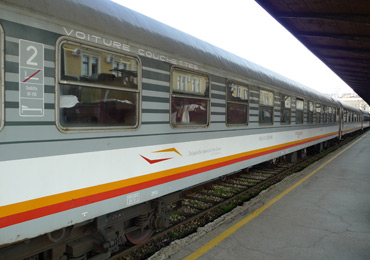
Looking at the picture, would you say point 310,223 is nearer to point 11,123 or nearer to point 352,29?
point 11,123

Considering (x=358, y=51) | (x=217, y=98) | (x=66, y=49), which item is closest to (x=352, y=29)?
(x=358, y=51)

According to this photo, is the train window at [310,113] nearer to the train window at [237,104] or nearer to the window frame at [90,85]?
the train window at [237,104]

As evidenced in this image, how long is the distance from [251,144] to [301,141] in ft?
15.4

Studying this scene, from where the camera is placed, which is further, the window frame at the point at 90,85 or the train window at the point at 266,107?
the train window at the point at 266,107

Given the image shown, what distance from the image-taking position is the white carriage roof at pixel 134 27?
2723 millimetres

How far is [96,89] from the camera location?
2.99 meters

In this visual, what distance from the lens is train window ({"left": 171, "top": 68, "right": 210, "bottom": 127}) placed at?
161 inches

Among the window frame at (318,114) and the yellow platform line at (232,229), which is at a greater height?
the window frame at (318,114)

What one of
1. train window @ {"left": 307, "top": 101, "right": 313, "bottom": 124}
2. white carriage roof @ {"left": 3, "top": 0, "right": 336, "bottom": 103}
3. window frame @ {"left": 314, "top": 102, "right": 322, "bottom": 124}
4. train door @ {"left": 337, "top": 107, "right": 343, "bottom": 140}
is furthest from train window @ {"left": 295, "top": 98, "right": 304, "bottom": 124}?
train door @ {"left": 337, "top": 107, "right": 343, "bottom": 140}

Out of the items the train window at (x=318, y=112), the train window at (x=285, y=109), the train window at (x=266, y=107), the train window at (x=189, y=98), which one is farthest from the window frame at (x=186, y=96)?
the train window at (x=318, y=112)

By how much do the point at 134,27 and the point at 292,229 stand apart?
362cm

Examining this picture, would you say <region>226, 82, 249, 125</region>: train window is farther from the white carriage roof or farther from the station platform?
the station platform

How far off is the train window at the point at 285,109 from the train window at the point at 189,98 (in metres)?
4.24

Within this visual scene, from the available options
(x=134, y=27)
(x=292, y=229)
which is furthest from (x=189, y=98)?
(x=292, y=229)
